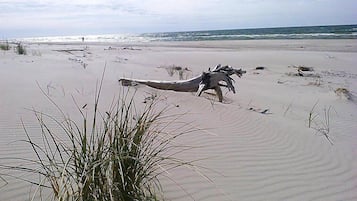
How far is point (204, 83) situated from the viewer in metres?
6.85

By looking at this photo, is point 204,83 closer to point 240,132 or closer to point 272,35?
point 240,132

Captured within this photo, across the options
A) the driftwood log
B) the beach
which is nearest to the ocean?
the beach

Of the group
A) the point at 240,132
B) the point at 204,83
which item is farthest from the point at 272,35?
the point at 240,132

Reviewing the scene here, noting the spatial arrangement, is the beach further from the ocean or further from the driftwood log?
the ocean

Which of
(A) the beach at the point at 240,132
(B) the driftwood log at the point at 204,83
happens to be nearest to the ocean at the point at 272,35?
(A) the beach at the point at 240,132

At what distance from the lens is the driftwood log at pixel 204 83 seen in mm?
6836

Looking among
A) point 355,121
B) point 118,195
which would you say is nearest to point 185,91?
point 355,121

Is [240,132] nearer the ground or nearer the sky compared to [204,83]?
nearer the ground

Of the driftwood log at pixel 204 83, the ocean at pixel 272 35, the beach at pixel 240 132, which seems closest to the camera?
the beach at pixel 240 132

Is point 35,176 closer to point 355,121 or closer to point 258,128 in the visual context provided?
point 258,128

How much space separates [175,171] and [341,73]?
985cm

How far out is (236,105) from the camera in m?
6.62

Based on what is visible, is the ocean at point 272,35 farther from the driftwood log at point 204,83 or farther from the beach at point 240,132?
the driftwood log at point 204,83

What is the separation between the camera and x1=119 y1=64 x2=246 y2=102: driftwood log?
269 inches
